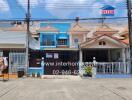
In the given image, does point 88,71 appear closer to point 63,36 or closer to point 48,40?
point 48,40

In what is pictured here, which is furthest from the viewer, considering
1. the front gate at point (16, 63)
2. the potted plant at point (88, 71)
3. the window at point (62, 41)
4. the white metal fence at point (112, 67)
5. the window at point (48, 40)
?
the window at point (62, 41)

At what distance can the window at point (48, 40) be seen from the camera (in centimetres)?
3950

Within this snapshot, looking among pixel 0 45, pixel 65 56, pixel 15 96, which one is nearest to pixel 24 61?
pixel 0 45

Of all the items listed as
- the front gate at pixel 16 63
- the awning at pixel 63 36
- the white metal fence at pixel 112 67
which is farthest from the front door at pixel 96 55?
the front gate at pixel 16 63

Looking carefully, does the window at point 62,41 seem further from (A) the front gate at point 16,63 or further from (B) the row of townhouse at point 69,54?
(A) the front gate at point 16,63

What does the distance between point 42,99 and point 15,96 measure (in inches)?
64.7

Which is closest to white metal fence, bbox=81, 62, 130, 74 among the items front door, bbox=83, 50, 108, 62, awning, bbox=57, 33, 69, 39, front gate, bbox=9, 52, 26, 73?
front gate, bbox=9, 52, 26, 73

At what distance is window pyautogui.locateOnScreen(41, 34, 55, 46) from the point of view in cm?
3950

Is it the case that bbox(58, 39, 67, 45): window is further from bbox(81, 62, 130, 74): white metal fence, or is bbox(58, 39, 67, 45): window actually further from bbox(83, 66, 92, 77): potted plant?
bbox(83, 66, 92, 77): potted plant

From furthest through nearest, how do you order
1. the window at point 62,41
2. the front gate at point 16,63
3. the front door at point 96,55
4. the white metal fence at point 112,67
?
the window at point 62,41, the front door at point 96,55, the front gate at point 16,63, the white metal fence at point 112,67

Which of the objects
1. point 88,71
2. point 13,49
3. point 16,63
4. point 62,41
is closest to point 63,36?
point 62,41

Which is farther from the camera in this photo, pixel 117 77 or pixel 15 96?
pixel 117 77

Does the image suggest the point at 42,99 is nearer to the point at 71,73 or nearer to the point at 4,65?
the point at 4,65

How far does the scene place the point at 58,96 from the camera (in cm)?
1385
